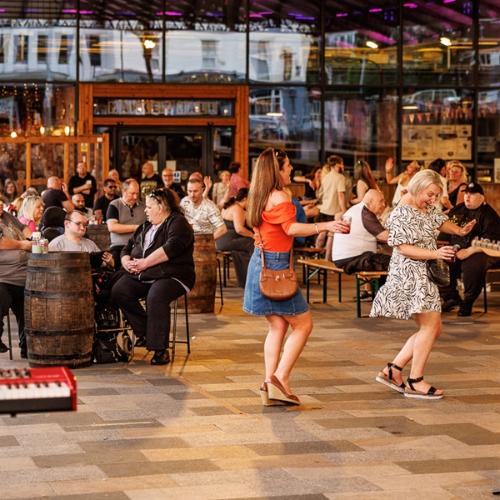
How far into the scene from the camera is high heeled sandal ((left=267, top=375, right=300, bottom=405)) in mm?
9812

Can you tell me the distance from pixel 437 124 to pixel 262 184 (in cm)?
1908

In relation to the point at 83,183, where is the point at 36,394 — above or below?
→ below

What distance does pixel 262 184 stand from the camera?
988cm

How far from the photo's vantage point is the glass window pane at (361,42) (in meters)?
28.0

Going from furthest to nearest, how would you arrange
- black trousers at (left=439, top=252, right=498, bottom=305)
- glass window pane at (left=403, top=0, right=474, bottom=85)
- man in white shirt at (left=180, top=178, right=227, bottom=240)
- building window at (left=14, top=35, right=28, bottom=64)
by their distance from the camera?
glass window pane at (left=403, top=0, right=474, bottom=85) → building window at (left=14, top=35, right=28, bottom=64) → man in white shirt at (left=180, top=178, right=227, bottom=240) → black trousers at (left=439, top=252, right=498, bottom=305)

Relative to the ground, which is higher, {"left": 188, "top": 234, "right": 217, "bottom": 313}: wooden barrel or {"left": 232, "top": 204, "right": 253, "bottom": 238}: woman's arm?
{"left": 232, "top": 204, "right": 253, "bottom": 238}: woman's arm

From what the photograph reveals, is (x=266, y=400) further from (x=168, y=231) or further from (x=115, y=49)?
(x=115, y=49)

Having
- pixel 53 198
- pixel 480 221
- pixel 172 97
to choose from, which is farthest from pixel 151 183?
pixel 480 221

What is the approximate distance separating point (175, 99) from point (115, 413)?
59.7ft

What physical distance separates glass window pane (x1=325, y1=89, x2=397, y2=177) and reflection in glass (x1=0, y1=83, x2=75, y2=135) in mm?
5282

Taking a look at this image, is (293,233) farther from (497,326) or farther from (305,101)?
(305,101)

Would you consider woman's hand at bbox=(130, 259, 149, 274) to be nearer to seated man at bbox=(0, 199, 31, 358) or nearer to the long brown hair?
seated man at bbox=(0, 199, 31, 358)

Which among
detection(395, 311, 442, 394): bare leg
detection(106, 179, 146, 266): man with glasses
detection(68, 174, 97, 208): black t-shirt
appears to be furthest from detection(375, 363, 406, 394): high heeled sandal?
detection(68, 174, 97, 208): black t-shirt

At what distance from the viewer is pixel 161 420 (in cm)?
933
